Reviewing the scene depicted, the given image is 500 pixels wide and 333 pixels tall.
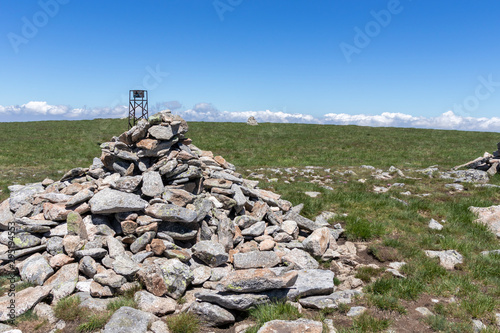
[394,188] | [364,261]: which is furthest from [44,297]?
[394,188]

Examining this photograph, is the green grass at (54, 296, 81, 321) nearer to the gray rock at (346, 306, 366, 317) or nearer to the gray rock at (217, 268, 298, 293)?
the gray rock at (217, 268, 298, 293)

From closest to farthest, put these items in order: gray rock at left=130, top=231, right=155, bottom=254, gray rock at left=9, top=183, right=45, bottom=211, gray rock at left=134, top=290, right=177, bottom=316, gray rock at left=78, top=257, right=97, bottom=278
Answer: gray rock at left=134, top=290, right=177, bottom=316 → gray rock at left=78, top=257, right=97, bottom=278 → gray rock at left=130, top=231, right=155, bottom=254 → gray rock at left=9, top=183, right=45, bottom=211

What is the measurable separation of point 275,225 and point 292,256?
158 centimetres

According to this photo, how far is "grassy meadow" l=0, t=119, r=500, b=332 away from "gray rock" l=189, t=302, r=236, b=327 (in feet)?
5.87

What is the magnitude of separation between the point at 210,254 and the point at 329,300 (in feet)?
9.63

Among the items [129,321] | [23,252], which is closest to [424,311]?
[129,321]

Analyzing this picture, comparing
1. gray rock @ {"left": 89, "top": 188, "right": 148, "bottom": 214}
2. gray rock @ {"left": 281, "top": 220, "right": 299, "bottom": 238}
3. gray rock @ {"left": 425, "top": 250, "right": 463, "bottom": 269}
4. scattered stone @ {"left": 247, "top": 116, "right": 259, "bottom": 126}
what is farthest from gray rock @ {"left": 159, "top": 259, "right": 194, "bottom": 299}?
scattered stone @ {"left": 247, "top": 116, "right": 259, "bottom": 126}

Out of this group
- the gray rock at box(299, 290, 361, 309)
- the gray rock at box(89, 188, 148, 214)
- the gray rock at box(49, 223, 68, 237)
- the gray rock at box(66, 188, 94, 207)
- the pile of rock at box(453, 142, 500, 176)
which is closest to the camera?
the gray rock at box(299, 290, 361, 309)

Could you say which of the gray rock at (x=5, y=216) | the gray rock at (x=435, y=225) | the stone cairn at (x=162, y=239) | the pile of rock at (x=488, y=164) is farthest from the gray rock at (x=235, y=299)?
the pile of rock at (x=488, y=164)

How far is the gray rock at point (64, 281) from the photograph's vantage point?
6.67 metres

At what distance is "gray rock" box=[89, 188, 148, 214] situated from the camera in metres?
8.40

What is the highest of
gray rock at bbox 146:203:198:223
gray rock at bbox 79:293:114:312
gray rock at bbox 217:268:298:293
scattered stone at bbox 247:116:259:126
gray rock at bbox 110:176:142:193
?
scattered stone at bbox 247:116:259:126

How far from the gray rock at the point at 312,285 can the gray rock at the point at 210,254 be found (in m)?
1.94

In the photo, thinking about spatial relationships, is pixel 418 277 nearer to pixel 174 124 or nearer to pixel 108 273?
pixel 108 273
